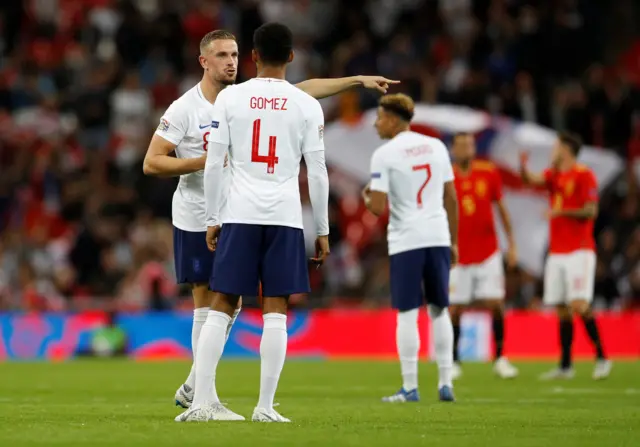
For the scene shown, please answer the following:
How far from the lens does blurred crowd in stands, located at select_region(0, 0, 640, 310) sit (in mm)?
21078

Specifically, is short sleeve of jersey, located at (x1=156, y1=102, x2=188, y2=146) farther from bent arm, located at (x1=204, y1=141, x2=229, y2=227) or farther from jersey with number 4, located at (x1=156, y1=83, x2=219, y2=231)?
bent arm, located at (x1=204, y1=141, x2=229, y2=227)

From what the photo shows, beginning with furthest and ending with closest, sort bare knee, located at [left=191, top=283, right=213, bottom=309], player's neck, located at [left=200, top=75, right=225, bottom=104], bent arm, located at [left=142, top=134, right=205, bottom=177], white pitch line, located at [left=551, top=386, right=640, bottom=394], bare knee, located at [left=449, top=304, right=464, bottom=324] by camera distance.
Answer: bare knee, located at [left=449, top=304, right=464, bottom=324]
white pitch line, located at [left=551, top=386, right=640, bottom=394]
bare knee, located at [left=191, top=283, right=213, bottom=309]
player's neck, located at [left=200, top=75, right=225, bottom=104]
bent arm, located at [left=142, top=134, right=205, bottom=177]

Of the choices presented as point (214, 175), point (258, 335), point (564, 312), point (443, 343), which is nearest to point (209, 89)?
point (214, 175)

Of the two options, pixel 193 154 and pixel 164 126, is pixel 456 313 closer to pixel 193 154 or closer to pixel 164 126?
pixel 193 154

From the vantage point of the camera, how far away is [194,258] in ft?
32.0

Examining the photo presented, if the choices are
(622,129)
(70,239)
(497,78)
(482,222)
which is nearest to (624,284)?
(622,129)

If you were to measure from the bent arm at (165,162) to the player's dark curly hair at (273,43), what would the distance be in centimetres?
108

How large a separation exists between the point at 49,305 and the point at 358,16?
8.49 metres

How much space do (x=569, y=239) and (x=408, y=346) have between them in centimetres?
448

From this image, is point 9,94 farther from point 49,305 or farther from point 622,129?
point 622,129

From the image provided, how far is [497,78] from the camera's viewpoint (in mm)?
24031

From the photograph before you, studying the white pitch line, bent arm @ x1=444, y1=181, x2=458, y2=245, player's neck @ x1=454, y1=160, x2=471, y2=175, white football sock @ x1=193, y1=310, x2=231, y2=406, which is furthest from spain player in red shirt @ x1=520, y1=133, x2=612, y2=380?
white football sock @ x1=193, y1=310, x2=231, y2=406

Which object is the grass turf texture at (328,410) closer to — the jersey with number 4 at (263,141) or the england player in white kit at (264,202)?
the england player in white kit at (264,202)

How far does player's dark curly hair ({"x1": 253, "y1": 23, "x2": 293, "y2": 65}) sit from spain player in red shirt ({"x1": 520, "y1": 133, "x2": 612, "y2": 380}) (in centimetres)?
672
